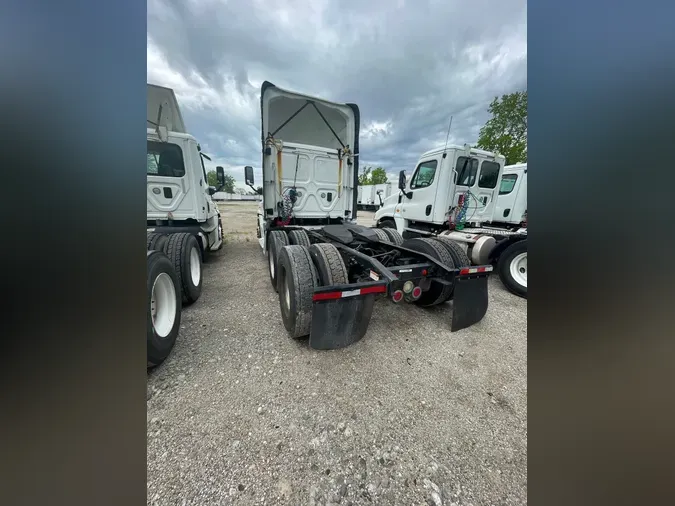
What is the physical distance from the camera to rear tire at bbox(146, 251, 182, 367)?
213 centimetres

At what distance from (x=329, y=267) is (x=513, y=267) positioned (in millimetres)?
3754

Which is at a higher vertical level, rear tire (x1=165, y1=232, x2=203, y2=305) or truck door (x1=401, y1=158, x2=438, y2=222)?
truck door (x1=401, y1=158, x2=438, y2=222)

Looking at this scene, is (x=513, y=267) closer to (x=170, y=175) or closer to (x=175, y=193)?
(x=175, y=193)

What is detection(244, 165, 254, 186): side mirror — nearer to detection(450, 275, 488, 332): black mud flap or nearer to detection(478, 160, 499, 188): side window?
detection(450, 275, 488, 332): black mud flap

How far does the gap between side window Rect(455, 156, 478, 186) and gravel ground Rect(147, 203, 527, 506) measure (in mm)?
3751

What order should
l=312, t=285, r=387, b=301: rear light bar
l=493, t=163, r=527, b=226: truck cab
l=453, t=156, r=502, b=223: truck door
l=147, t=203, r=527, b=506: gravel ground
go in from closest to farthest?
l=147, t=203, r=527, b=506: gravel ground → l=312, t=285, r=387, b=301: rear light bar → l=453, t=156, r=502, b=223: truck door → l=493, t=163, r=527, b=226: truck cab

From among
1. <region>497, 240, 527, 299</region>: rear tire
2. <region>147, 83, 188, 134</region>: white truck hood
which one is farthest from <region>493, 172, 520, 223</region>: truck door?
<region>147, 83, 188, 134</region>: white truck hood

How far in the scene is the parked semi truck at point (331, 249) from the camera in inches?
88.5

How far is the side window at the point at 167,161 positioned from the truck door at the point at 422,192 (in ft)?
16.7

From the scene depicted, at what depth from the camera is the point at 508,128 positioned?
12961 mm

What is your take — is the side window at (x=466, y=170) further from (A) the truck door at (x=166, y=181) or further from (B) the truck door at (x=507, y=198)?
(A) the truck door at (x=166, y=181)
